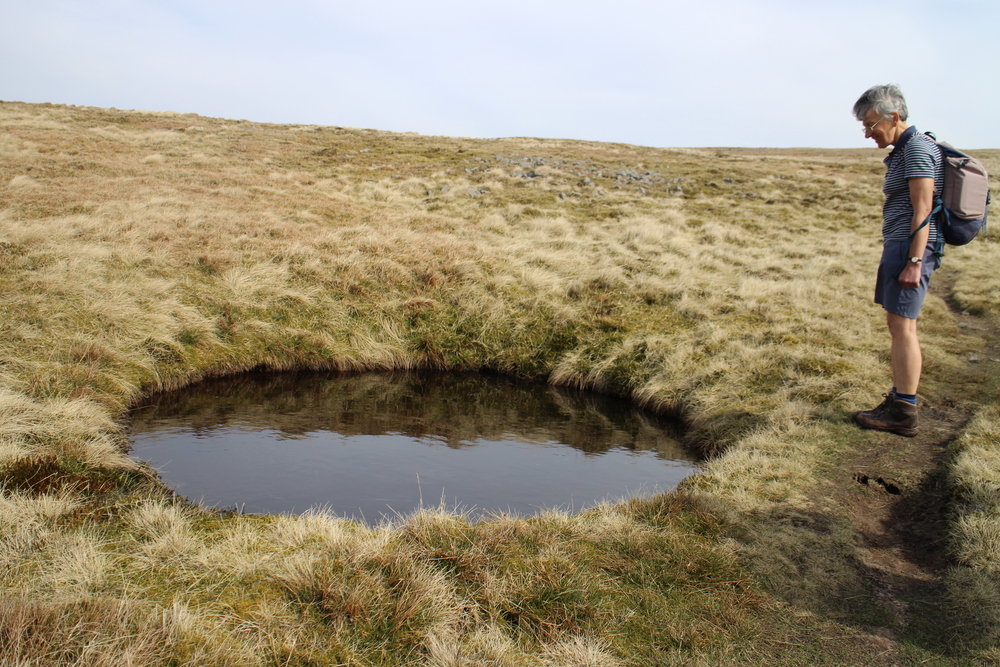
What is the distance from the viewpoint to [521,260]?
15133mm

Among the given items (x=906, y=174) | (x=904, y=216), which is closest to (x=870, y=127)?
(x=906, y=174)

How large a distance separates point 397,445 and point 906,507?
217 inches

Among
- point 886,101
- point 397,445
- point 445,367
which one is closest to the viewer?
point 886,101

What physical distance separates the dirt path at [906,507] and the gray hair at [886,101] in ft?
10.7

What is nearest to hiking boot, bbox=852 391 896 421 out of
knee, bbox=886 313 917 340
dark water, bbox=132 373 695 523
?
knee, bbox=886 313 917 340

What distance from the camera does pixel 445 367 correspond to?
11719 mm

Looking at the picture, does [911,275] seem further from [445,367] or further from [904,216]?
[445,367]

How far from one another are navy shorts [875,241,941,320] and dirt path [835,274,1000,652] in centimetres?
141

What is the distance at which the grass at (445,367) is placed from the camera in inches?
148

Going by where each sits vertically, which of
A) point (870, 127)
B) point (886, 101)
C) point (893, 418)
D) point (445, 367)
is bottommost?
point (445, 367)

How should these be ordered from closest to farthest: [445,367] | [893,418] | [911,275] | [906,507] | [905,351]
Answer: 1. [906,507]
2. [911,275]
3. [905,351]
4. [893,418]
5. [445,367]

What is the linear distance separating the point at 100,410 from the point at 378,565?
530cm

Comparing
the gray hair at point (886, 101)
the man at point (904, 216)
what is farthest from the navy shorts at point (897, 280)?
the gray hair at point (886, 101)

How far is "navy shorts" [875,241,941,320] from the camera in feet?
20.1
